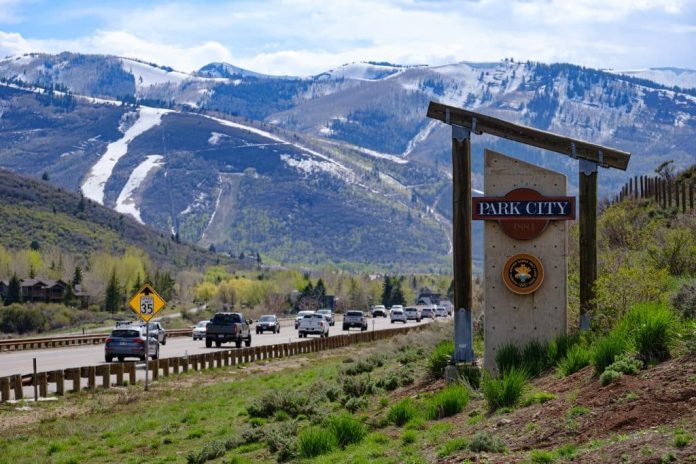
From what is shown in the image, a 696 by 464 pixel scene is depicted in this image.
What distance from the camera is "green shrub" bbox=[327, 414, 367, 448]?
1430cm

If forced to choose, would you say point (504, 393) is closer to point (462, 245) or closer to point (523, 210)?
point (523, 210)

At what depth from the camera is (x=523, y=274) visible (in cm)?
1741

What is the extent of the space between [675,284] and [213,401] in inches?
407

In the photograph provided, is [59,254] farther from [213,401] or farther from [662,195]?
[213,401]

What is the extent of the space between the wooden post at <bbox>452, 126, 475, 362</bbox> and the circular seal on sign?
1.03 metres

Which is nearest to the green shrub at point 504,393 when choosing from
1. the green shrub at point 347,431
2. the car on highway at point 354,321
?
the green shrub at point 347,431

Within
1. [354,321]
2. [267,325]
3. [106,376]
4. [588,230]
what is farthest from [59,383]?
[354,321]

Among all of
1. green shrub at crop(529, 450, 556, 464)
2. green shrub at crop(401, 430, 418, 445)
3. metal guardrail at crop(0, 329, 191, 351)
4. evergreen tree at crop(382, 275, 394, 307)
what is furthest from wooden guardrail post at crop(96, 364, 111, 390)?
evergreen tree at crop(382, 275, 394, 307)

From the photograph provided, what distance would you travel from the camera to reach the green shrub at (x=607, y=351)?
14047 millimetres

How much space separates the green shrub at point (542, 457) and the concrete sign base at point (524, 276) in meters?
6.24

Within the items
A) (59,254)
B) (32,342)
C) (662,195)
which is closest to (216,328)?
(32,342)

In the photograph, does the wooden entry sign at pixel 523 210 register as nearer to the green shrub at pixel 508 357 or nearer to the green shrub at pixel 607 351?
the green shrub at pixel 508 357

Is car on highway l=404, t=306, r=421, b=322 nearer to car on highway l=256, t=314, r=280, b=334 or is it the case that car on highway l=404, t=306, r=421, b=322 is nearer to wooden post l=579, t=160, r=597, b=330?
car on highway l=256, t=314, r=280, b=334

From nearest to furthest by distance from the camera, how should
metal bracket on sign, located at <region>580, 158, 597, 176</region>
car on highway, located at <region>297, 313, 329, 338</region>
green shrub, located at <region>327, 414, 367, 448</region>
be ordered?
green shrub, located at <region>327, 414, 367, 448</region> < metal bracket on sign, located at <region>580, 158, 597, 176</region> < car on highway, located at <region>297, 313, 329, 338</region>
